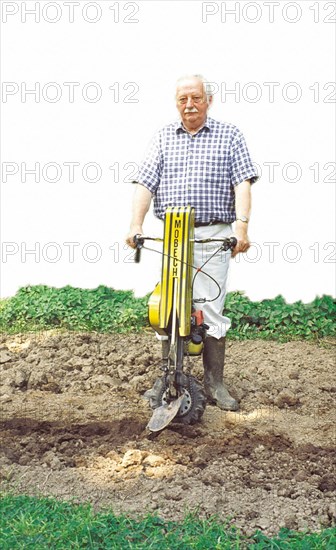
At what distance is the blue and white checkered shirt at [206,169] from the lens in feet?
17.7

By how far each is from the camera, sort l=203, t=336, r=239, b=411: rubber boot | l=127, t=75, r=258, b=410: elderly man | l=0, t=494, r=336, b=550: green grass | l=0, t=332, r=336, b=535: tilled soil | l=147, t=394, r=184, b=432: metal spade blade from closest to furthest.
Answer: l=0, t=494, r=336, b=550: green grass, l=0, t=332, r=336, b=535: tilled soil, l=147, t=394, r=184, b=432: metal spade blade, l=127, t=75, r=258, b=410: elderly man, l=203, t=336, r=239, b=411: rubber boot

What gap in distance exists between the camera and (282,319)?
774cm

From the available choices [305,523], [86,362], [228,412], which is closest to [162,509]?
[305,523]

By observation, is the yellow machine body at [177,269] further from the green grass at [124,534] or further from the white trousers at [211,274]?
the green grass at [124,534]

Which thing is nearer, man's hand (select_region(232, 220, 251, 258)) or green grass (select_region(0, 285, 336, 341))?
man's hand (select_region(232, 220, 251, 258))

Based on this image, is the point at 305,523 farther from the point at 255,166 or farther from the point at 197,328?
the point at 255,166

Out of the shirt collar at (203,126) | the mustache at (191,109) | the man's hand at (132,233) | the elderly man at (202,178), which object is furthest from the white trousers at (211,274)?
the mustache at (191,109)

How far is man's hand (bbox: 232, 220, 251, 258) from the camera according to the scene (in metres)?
5.16

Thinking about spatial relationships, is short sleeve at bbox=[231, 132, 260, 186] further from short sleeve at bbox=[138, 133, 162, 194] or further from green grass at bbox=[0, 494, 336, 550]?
green grass at bbox=[0, 494, 336, 550]

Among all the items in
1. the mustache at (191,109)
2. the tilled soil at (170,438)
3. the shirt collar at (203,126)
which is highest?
the mustache at (191,109)

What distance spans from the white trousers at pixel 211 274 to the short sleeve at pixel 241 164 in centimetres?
32

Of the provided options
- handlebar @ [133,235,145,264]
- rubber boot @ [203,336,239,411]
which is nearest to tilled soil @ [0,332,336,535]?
rubber boot @ [203,336,239,411]

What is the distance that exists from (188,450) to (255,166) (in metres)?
1.77

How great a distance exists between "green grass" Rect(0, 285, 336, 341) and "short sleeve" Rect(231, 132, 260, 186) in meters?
2.47
